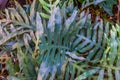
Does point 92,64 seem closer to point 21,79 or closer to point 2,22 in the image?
point 21,79

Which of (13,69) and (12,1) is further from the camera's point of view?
(12,1)

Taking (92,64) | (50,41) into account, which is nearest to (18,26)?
(50,41)

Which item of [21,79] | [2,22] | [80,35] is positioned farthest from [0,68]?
[80,35]

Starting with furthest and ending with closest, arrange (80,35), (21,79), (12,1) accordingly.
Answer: (12,1) → (80,35) → (21,79)

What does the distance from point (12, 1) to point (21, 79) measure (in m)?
0.70

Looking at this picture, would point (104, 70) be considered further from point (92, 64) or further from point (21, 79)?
point (21, 79)

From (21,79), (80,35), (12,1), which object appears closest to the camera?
(21,79)

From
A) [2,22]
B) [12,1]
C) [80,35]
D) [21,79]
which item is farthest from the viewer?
[12,1]

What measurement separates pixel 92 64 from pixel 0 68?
1.46 ft

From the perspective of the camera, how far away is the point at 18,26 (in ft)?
4.46

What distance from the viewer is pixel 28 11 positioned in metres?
1.45

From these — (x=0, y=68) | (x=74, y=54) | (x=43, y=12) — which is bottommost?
(x=0, y=68)

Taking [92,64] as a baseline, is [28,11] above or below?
above

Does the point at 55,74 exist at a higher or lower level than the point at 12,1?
lower
